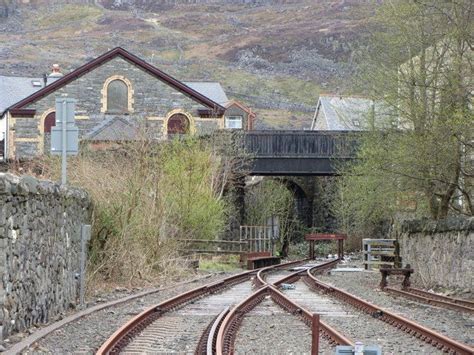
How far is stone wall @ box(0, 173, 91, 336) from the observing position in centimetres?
1131

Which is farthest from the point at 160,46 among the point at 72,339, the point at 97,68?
the point at 72,339

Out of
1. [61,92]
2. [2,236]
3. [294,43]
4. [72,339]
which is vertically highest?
[294,43]

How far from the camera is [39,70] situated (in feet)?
425

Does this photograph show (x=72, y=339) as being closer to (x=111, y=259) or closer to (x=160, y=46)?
(x=111, y=259)

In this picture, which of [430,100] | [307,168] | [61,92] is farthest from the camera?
[61,92]

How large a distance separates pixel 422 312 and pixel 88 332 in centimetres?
656

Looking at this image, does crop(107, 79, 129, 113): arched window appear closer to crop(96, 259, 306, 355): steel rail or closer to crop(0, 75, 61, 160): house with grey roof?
crop(0, 75, 61, 160): house with grey roof

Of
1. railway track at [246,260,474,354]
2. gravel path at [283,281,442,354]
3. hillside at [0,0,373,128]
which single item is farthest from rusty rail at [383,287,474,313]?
hillside at [0,0,373,128]

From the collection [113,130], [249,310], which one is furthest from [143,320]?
[113,130]

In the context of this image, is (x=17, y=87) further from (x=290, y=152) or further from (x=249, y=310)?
(x=249, y=310)

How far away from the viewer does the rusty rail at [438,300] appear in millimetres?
16562

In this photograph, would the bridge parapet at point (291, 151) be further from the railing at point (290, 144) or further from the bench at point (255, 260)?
the bench at point (255, 260)

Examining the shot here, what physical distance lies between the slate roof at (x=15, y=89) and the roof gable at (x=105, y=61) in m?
11.7

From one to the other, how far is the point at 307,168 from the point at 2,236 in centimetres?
3377
